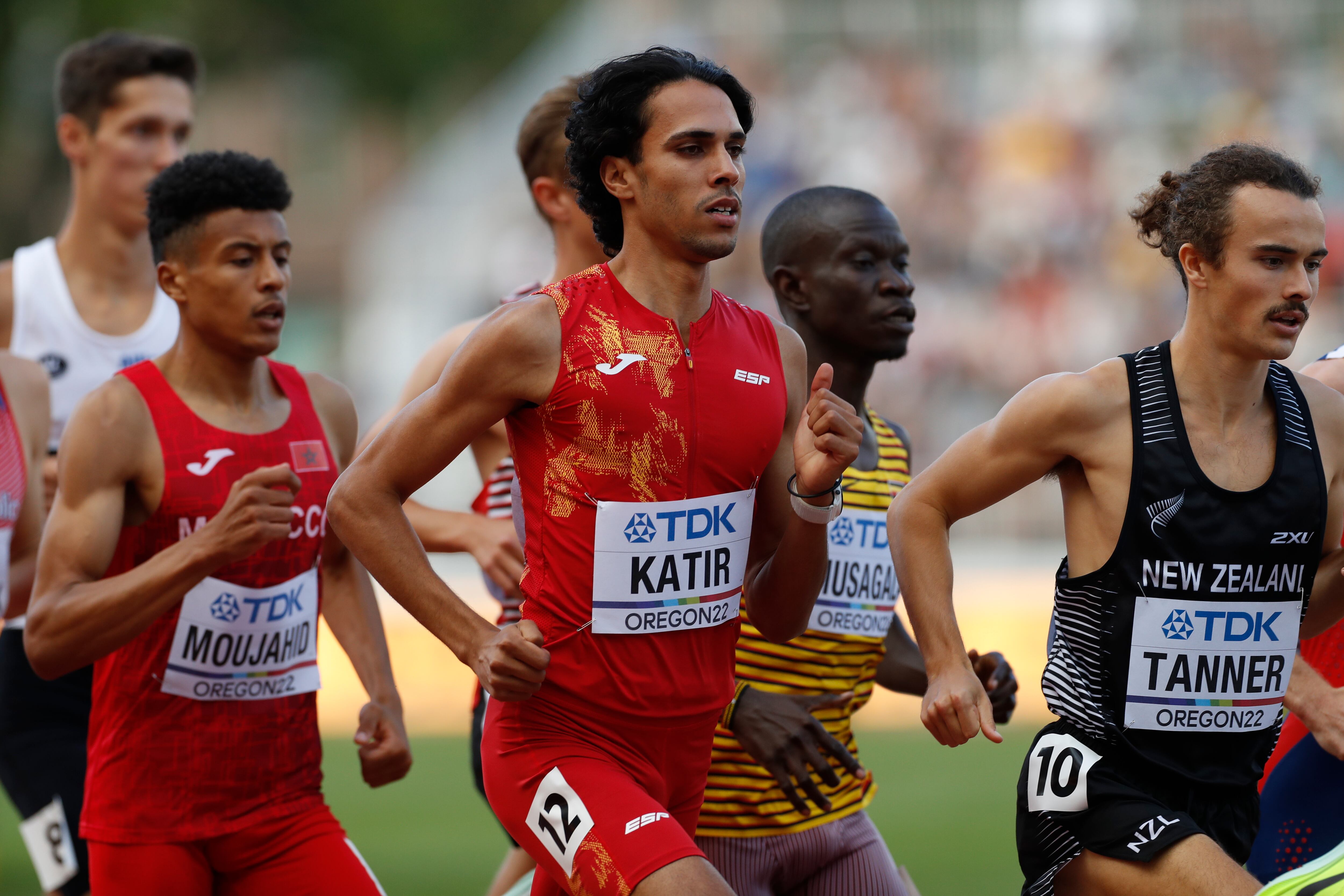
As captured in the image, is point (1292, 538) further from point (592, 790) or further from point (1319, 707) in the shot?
point (592, 790)

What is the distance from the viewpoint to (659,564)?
388 centimetres

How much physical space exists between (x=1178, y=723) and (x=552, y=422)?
1.60 metres

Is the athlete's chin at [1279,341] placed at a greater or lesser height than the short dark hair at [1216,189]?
lesser

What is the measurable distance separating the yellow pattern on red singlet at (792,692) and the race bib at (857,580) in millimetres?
29

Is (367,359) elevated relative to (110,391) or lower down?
elevated

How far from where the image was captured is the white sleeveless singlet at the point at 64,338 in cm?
616

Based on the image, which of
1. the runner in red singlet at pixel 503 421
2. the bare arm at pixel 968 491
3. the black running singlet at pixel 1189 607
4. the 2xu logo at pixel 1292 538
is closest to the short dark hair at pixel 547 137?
the runner in red singlet at pixel 503 421

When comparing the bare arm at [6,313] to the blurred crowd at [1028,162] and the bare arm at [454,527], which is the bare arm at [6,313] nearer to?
the bare arm at [454,527]

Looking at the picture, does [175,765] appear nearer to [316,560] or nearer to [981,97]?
[316,560]

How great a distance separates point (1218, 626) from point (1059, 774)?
505mm

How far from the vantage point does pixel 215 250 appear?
4906mm

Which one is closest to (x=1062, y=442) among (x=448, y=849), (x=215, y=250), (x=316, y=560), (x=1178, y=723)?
(x=1178, y=723)

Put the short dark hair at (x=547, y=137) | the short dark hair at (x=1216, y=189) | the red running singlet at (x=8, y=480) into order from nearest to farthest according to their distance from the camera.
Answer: the short dark hair at (x=1216, y=189)
the red running singlet at (x=8, y=480)
the short dark hair at (x=547, y=137)

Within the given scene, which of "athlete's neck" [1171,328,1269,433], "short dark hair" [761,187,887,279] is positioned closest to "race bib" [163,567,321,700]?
"short dark hair" [761,187,887,279]
